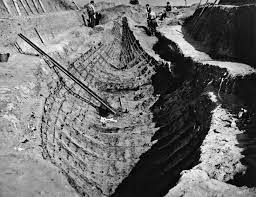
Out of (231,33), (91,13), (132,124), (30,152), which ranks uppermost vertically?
(91,13)

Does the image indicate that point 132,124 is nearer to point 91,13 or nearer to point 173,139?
point 173,139

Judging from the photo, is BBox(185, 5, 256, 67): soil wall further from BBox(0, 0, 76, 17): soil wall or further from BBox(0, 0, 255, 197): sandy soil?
BBox(0, 0, 76, 17): soil wall

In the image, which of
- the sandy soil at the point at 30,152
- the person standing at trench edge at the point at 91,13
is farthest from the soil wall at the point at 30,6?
the sandy soil at the point at 30,152

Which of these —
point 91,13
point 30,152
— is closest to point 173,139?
point 30,152

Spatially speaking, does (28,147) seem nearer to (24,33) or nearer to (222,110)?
(222,110)

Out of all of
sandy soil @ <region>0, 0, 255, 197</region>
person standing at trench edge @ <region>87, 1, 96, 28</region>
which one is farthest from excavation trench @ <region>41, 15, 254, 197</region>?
person standing at trench edge @ <region>87, 1, 96, 28</region>

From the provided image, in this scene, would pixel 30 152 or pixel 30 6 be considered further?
pixel 30 6

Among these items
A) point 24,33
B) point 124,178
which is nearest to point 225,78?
point 124,178

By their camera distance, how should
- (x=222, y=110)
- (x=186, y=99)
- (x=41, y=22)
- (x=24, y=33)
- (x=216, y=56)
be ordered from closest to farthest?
(x=222, y=110), (x=186, y=99), (x=216, y=56), (x=24, y=33), (x=41, y=22)
